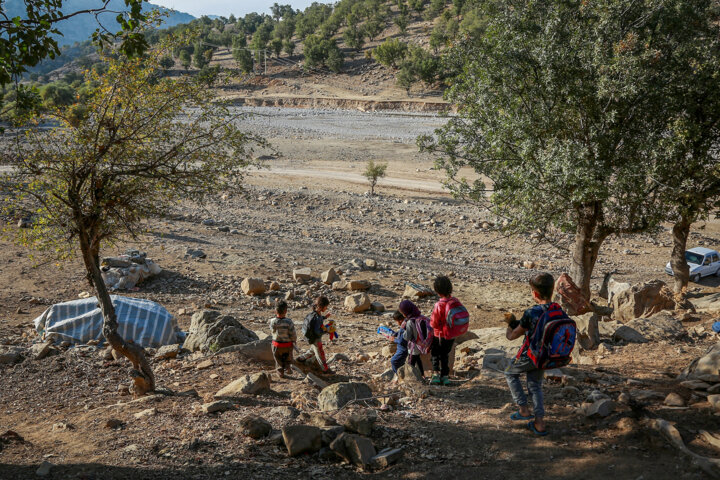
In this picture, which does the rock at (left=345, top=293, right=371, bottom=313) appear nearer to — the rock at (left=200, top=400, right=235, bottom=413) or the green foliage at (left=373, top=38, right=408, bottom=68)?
the rock at (left=200, top=400, right=235, bottom=413)

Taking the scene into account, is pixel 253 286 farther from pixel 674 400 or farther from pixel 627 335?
pixel 674 400

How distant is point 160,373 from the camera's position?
9180 millimetres

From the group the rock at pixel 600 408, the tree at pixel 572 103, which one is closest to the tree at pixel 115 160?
the rock at pixel 600 408

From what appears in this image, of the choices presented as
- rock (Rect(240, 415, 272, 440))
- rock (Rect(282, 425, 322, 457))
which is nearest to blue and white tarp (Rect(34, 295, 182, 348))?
rock (Rect(240, 415, 272, 440))

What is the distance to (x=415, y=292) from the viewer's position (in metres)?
15.3

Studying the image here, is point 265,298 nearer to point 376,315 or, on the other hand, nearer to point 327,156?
point 376,315

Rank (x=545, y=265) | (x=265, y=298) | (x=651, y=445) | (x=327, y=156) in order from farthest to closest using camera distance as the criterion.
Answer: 1. (x=327, y=156)
2. (x=545, y=265)
3. (x=265, y=298)
4. (x=651, y=445)

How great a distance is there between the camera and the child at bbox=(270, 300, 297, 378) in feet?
26.2

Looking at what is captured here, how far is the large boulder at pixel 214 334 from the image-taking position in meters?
9.84

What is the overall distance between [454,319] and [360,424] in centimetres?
180

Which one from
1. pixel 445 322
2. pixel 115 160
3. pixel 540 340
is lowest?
pixel 445 322

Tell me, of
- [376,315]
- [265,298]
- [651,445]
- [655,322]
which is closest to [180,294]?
[265,298]

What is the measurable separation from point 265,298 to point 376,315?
10.2ft

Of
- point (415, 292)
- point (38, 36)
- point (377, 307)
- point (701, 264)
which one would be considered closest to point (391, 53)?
point (701, 264)
